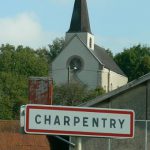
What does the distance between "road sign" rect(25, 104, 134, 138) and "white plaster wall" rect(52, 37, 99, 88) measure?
116615 mm

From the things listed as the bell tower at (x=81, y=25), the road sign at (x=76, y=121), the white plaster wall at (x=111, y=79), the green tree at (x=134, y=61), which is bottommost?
the road sign at (x=76, y=121)

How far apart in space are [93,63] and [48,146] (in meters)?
95.1

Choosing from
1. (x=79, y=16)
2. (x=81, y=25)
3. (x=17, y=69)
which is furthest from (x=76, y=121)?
(x=81, y=25)

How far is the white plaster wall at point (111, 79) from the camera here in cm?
12450

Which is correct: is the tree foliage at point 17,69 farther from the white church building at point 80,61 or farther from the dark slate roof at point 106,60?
the dark slate roof at point 106,60

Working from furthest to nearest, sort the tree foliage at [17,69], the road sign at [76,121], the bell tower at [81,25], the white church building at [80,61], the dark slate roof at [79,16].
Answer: the bell tower at [81,25], the dark slate roof at [79,16], the white church building at [80,61], the tree foliage at [17,69], the road sign at [76,121]

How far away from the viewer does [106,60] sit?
434ft

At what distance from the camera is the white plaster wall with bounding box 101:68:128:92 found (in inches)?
4902

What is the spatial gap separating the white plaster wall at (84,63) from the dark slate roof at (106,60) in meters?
3.60

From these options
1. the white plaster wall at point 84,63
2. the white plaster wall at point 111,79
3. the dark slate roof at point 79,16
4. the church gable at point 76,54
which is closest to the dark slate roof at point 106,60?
the white plaster wall at point 111,79

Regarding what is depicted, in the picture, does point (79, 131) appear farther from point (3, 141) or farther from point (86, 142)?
point (3, 141)

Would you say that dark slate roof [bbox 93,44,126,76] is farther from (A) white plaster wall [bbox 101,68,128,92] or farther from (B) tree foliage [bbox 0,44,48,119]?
(B) tree foliage [bbox 0,44,48,119]

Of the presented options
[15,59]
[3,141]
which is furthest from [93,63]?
[3,141]

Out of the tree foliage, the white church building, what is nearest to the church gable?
the white church building
